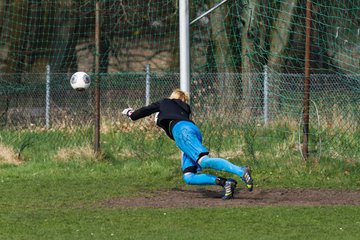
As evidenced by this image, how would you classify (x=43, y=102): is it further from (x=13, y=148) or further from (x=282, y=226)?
(x=282, y=226)

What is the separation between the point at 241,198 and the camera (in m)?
11.1

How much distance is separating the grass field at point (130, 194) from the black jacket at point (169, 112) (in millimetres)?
1042

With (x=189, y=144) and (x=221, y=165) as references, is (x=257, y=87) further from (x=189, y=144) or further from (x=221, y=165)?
(x=221, y=165)

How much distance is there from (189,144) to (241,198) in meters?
0.94

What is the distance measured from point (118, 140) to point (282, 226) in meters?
7.33

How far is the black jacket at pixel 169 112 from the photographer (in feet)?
36.9

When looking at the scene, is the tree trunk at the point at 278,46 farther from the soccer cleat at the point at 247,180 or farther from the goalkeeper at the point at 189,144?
the soccer cleat at the point at 247,180

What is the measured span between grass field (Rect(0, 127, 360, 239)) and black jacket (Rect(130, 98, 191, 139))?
1042 millimetres

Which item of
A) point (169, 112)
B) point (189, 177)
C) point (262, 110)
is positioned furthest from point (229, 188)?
point (262, 110)

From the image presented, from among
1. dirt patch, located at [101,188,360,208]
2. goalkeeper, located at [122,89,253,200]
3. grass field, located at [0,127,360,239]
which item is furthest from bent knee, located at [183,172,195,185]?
grass field, located at [0,127,360,239]

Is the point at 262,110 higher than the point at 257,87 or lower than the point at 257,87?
lower

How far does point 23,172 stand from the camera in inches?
541

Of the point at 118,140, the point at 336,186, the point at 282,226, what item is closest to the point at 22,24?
the point at 118,140

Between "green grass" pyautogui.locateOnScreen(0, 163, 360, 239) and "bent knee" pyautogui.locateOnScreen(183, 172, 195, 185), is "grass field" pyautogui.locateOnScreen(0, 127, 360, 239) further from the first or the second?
"bent knee" pyautogui.locateOnScreen(183, 172, 195, 185)
